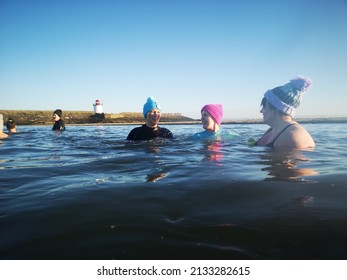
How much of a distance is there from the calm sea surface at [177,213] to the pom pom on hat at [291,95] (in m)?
1.97

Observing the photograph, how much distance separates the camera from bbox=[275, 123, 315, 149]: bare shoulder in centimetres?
569

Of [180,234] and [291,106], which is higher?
[291,106]

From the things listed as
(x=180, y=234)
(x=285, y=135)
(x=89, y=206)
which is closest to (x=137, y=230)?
(x=180, y=234)

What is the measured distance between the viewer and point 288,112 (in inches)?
231

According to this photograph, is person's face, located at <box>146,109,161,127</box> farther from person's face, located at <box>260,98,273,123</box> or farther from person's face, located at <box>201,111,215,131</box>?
person's face, located at <box>260,98,273,123</box>

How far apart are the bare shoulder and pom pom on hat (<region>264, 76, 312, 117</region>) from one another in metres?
0.41

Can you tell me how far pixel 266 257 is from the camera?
64.9 inches

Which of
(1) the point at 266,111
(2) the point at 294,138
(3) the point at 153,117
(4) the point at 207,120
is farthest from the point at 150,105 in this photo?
(2) the point at 294,138

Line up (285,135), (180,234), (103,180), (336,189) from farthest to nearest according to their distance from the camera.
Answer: (285,135), (103,180), (336,189), (180,234)

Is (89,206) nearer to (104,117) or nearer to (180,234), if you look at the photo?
(180,234)

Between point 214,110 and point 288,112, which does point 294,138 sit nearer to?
point 288,112

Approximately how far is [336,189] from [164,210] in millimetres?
2034

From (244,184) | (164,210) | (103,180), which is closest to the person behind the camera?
(164,210)

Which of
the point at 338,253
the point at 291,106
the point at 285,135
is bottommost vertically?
the point at 338,253
